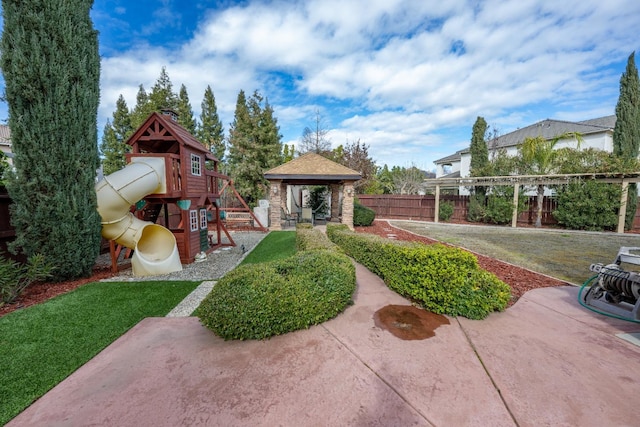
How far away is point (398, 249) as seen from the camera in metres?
4.91

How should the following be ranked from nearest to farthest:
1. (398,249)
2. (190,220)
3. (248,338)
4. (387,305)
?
(248,338) → (387,305) → (398,249) → (190,220)

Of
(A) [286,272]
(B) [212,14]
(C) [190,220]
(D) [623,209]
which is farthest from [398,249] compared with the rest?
(D) [623,209]

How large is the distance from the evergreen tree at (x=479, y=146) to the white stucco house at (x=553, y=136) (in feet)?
3.21

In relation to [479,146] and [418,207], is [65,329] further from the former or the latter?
[479,146]

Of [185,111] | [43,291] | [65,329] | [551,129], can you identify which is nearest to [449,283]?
[65,329]

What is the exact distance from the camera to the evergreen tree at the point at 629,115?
14633mm

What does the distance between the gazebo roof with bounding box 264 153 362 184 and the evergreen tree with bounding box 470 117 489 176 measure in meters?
11.1

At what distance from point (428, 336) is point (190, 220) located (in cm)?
745

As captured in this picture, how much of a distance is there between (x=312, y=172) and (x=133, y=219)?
8269mm

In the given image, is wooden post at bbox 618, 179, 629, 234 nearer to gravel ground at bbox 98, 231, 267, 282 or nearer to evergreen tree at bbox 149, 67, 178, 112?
gravel ground at bbox 98, 231, 267, 282

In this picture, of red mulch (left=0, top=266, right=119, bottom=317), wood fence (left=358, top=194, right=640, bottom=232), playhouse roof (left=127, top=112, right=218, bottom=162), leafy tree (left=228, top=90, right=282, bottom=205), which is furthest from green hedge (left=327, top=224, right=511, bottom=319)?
leafy tree (left=228, top=90, right=282, bottom=205)

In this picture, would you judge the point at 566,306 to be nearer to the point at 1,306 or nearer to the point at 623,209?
the point at 1,306

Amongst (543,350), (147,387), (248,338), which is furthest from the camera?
(248,338)

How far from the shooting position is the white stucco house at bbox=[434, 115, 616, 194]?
1902 cm
